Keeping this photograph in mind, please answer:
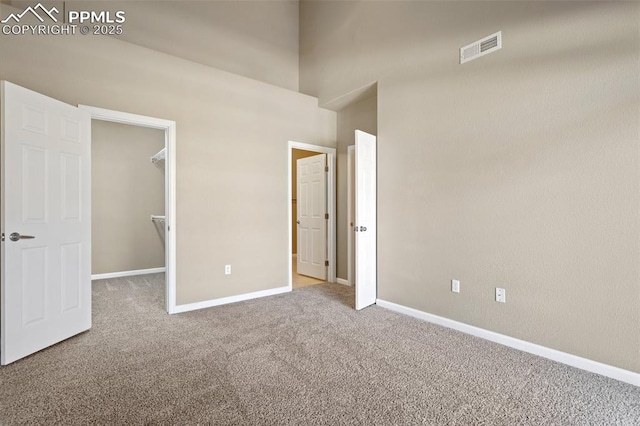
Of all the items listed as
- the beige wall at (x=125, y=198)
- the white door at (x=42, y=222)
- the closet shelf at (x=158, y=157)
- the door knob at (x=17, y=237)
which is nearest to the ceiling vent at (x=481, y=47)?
the white door at (x=42, y=222)

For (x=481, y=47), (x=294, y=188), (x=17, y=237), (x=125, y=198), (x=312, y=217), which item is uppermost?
(x=481, y=47)

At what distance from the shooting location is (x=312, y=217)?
5328mm

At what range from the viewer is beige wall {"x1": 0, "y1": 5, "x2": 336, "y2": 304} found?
9.66 ft

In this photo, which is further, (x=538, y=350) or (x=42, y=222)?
(x=42, y=222)

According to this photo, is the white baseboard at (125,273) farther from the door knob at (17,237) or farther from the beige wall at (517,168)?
the beige wall at (517,168)

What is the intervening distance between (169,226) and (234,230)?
0.77 meters

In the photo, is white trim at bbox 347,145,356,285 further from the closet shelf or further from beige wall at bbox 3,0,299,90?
the closet shelf

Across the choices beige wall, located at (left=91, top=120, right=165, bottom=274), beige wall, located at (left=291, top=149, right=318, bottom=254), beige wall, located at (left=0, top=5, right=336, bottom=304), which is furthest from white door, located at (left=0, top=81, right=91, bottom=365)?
beige wall, located at (left=291, top=149, right=318, bottom=254)

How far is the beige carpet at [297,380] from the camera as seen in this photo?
1.76m

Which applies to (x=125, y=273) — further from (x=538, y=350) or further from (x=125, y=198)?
(x=538, y=350)

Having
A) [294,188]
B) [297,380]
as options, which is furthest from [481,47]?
[294,188]

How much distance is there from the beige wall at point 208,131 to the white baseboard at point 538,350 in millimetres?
2114

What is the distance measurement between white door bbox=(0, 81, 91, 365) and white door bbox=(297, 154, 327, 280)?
10.1ft

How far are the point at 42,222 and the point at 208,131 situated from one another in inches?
72.6
